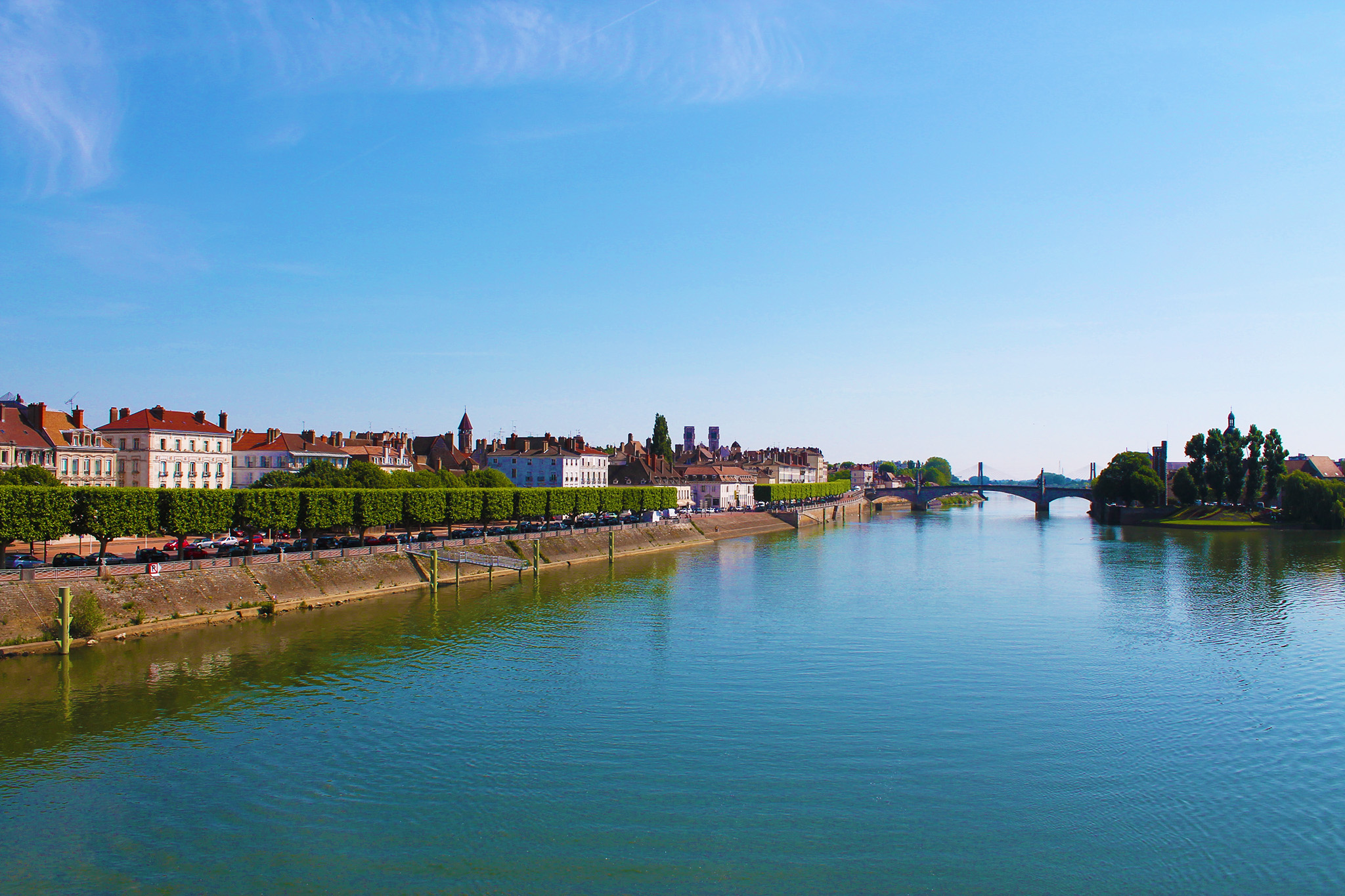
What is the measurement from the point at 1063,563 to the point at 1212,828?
192 feet

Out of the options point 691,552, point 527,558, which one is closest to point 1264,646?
point 527,558

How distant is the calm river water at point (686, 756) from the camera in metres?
18.0

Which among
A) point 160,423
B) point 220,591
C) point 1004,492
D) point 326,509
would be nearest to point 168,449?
point 160,423

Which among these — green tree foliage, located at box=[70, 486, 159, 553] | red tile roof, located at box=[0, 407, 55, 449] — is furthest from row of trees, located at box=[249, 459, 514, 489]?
green tree foliage, located at box=[70, 486, 159, 553]

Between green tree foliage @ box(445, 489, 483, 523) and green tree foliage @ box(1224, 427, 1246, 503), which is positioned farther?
green tree foliage @ box(1224, 427, 1246, 503)

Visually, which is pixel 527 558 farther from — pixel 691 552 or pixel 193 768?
pixel 193 768

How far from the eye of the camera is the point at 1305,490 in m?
106

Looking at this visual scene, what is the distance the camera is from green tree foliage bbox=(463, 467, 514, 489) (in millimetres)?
97062

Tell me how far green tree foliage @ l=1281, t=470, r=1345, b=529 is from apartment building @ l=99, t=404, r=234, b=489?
4740 inches

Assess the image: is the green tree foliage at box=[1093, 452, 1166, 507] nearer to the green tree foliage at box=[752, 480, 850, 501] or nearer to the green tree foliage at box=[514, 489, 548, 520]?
the green tree foliage at box=[752, 480, 850, 501]

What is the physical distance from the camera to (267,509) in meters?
51.8

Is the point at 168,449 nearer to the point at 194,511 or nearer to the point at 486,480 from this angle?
the point at 486,480


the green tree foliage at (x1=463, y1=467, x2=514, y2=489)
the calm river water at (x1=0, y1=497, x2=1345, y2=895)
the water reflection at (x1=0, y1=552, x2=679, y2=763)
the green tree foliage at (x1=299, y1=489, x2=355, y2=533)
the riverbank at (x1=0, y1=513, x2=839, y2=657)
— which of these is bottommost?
the calm river water at (x1=0, y1=497, x2=1345, y2=895)

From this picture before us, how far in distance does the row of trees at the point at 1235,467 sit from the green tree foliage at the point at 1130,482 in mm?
7764
